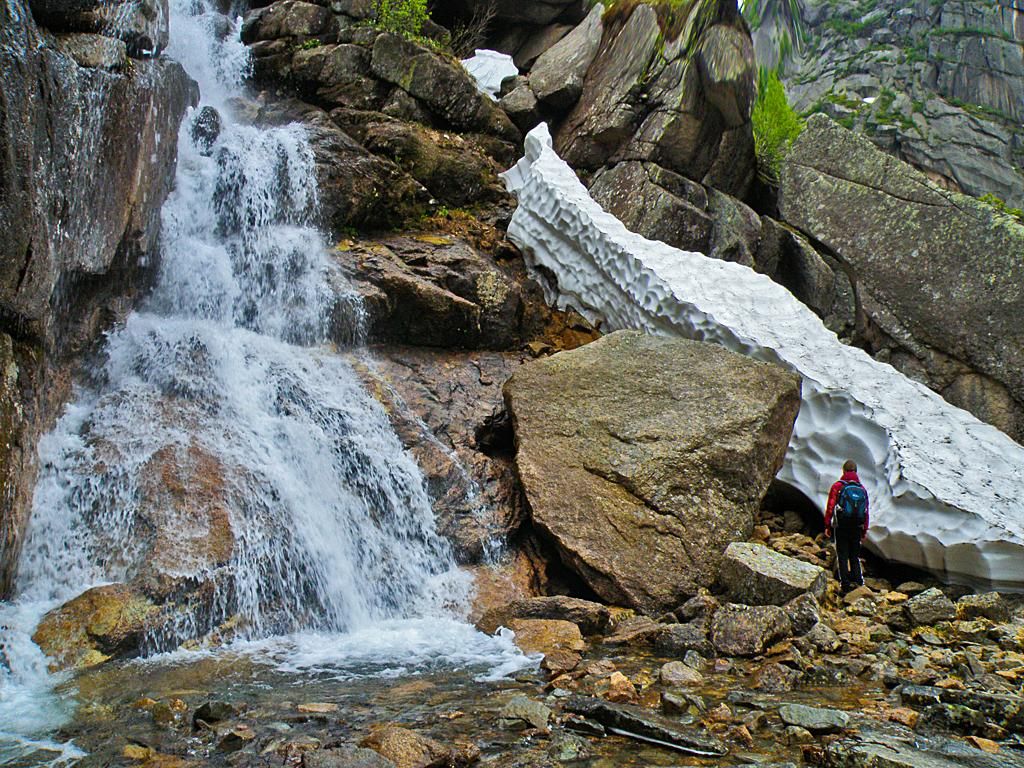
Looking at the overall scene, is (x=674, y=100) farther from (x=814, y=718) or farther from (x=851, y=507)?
(x=814, y=718)

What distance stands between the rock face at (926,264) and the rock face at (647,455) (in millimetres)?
6150

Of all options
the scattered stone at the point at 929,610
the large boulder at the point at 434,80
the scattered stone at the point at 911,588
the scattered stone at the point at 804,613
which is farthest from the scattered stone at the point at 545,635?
the large boulder at the point at 434,80

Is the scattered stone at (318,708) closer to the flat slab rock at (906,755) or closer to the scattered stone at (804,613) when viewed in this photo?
the flat slab rock at (906,755)

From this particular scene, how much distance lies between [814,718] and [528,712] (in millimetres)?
1449

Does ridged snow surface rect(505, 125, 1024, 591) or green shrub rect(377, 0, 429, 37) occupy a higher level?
green shrub rect(377, 0, 429, 37)

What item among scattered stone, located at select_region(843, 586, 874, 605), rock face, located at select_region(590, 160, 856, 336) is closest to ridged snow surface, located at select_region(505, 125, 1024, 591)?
scattered stone, located at select_region(843, 586, 874, 605)

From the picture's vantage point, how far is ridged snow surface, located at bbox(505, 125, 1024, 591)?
750cm

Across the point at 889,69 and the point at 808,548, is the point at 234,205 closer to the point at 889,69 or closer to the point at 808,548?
the point at 808,548

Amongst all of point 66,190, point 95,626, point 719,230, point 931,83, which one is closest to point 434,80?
point 719,230

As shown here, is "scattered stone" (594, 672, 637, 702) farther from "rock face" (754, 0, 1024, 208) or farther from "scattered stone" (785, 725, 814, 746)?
"rock face" (754, 0, 1024, 208)

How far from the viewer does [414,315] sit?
10336 millimetres

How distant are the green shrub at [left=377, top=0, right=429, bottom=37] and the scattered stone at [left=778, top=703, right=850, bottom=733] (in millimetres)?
13283

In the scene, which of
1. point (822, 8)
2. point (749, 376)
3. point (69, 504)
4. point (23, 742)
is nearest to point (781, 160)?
point (749, 376)

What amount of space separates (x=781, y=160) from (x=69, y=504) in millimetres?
14974
